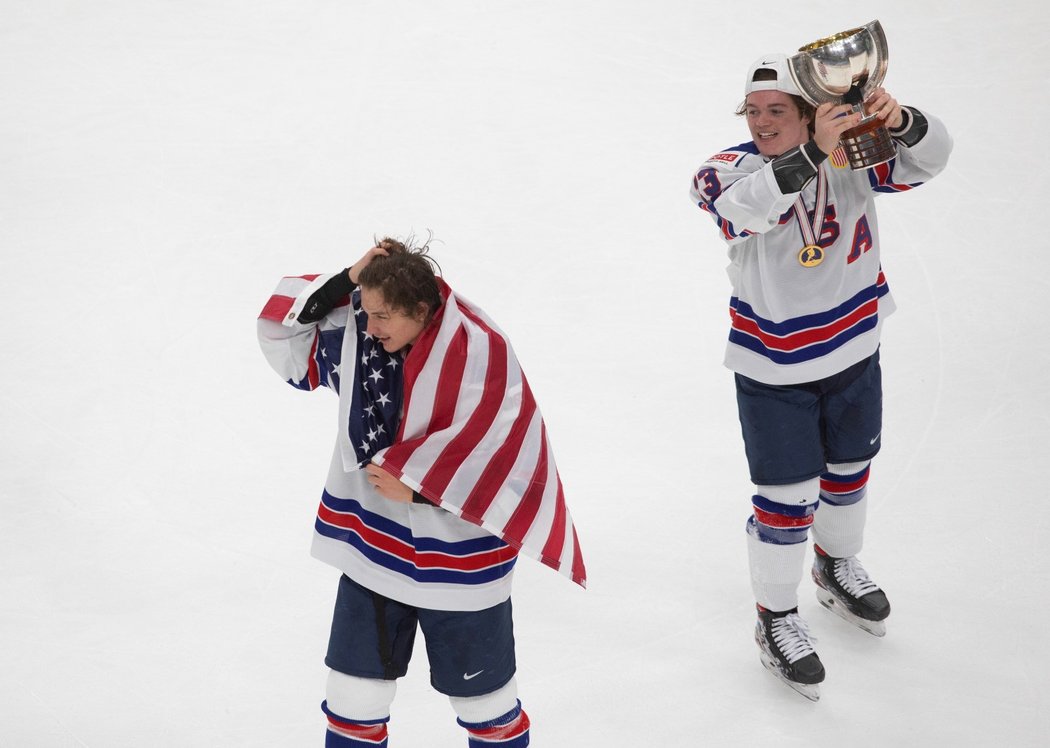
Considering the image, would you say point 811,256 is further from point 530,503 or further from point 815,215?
point 530,503

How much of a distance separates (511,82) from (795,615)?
3.86 m

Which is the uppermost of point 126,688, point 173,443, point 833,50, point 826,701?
point 833,50

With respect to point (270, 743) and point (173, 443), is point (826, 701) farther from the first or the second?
point (173, 443)

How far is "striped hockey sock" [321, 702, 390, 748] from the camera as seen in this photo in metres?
2.52

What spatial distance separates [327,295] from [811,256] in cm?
117

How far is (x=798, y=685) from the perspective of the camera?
3127 mm

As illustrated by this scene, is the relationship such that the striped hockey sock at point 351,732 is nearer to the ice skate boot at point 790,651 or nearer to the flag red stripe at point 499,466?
the flag red stripe at point 499,466

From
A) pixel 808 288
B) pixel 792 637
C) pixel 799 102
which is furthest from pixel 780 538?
pixel 799 102

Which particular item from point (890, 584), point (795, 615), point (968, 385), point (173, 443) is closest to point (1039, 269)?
point (968, 385)

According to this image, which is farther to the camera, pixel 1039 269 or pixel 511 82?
pixel 511 82

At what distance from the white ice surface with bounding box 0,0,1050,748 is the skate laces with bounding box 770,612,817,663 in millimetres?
113

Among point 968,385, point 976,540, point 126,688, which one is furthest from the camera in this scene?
point 968,385

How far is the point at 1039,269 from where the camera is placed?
16.4 ft

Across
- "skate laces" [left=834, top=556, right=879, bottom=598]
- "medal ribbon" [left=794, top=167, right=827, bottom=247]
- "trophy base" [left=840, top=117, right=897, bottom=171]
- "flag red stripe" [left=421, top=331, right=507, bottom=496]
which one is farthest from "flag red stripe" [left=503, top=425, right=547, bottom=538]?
"skate laces" [left=834, top=556, right=879, bottom=598]
